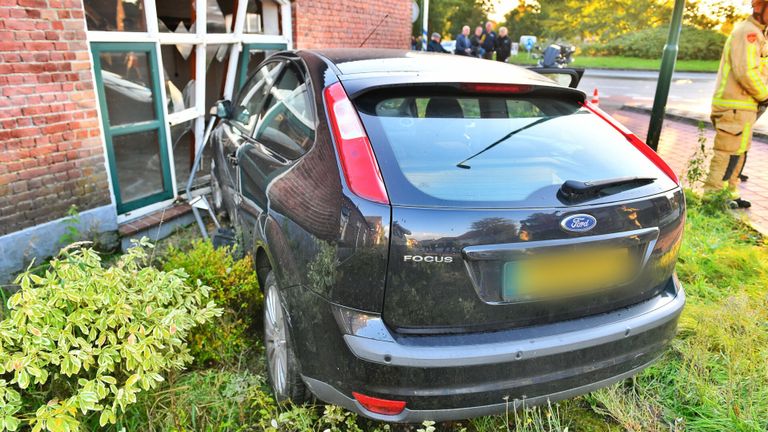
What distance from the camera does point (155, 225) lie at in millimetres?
4641

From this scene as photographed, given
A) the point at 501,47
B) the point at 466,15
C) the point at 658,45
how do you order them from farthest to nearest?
the point at 466,15 < the point at 658,45 < the point at 501,47

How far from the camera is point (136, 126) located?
462 centimetres

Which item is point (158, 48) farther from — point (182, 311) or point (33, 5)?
point (182, 311)

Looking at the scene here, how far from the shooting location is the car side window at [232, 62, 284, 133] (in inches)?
132

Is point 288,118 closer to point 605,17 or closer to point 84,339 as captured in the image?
point 84,339

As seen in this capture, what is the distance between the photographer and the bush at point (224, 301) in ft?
9.13

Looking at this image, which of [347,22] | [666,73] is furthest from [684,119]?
[347,22]

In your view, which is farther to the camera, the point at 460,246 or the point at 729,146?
the point at 729,146

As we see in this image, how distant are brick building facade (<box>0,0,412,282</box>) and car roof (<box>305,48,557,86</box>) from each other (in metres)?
2.24

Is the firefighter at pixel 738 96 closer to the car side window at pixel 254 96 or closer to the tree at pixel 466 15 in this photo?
the car side window at pixel 254 96

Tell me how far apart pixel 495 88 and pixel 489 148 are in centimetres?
33

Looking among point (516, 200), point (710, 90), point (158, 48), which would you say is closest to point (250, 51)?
point (158, 48)

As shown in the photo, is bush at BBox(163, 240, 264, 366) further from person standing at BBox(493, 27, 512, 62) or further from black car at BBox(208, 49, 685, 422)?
person standing at BBox(493, 27, 512, 62)

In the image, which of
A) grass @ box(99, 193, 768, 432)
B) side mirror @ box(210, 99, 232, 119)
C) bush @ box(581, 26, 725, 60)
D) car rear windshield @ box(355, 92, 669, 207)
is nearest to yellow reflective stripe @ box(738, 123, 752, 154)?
grass @ box(99, 193, 768, 432)
